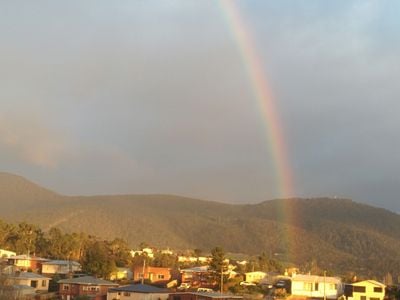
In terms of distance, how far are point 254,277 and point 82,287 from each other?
82.3 feet

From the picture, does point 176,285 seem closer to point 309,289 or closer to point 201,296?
point 309,289

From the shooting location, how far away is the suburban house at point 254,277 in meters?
77.1

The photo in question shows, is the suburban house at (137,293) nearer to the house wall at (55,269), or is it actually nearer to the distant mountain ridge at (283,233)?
the house wall at (55,269)

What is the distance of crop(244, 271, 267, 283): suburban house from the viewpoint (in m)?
77.1

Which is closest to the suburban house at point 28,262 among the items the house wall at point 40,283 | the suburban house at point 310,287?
the house wall at point 40,283

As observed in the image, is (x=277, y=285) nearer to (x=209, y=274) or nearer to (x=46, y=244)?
(x=209, y=274)

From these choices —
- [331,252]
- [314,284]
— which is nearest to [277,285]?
[314,284]

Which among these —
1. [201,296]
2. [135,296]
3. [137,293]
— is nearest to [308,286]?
[201,296]

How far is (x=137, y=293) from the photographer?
185 ft

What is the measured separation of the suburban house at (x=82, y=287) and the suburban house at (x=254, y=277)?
802 inches

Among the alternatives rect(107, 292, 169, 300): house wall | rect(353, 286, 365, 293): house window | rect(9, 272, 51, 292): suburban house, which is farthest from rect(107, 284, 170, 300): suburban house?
rect(353, 286, 365, 293): house window

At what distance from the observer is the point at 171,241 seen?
180 m

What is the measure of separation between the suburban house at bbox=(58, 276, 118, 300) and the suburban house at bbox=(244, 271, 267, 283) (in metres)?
20.4

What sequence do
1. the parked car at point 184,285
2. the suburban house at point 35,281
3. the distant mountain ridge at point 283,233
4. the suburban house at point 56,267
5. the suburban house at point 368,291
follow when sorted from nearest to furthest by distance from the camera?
the suburban house at point 35,281 < the suburban house at point 368,291 < the parked car at point 184,285 < the suburban house at point 56,267 < the distant mountain ridge at point 283,233
